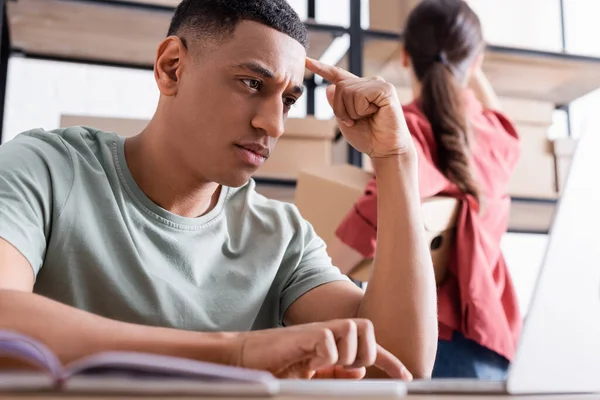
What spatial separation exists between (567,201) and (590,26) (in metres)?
2.68

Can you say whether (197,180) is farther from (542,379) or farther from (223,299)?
(542,379)

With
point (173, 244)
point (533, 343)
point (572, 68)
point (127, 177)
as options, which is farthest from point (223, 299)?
point (572, 68)

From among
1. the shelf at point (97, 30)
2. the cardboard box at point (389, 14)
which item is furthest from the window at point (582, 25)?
the shelf at point (97, 30)

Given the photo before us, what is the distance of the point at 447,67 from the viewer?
1.66 metres

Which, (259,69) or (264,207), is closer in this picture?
(259,69)

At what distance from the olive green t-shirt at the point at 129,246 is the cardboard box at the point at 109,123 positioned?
88cm

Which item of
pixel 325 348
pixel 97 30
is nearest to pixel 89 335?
pixel 325 348

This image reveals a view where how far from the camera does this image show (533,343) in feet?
1.35

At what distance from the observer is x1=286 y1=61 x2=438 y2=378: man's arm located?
91 centimetres

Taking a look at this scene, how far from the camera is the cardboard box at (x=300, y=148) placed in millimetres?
2002

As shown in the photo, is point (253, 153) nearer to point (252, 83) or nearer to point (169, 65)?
point (252, 83)

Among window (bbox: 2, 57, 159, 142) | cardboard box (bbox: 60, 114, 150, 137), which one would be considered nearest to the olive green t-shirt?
cardboard box (bbox: 60, 114, 150, 137)

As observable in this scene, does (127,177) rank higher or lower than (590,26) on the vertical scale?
lower

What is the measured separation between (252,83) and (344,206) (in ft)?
2.56
